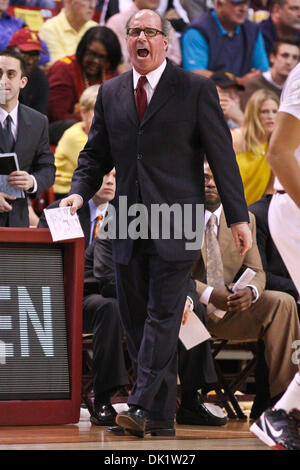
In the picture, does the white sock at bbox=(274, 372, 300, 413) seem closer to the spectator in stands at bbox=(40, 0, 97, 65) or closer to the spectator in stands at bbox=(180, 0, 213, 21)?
the spectator in stands at bbox=(40, 0, 97, 65)

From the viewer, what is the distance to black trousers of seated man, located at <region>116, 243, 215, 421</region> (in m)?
4.35

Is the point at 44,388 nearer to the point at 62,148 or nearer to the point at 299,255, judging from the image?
the point at 299,255

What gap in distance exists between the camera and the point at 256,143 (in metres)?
7.39

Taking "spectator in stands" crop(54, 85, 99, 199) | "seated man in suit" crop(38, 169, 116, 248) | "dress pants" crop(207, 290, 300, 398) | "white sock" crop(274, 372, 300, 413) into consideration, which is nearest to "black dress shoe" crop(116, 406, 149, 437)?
"white sock" crop(274, 372, 300, 413)

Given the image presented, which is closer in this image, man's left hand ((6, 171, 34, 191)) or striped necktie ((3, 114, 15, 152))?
man's left hand ((6, 171, 34, 191))

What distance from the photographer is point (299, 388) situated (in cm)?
361

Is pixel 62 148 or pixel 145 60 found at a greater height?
pixel 145 60

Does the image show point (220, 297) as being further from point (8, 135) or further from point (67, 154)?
point (67, 154)

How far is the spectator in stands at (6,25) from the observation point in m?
8.11

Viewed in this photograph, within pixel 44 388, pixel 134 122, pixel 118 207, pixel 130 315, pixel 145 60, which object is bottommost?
pixel 44 388

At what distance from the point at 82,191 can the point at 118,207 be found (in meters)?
0.24
